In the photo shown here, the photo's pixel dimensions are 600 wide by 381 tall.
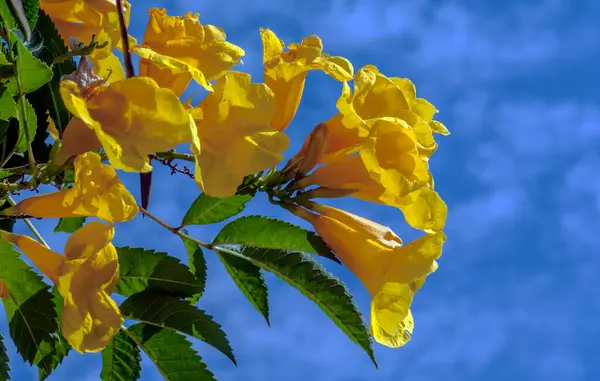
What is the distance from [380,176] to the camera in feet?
7.71

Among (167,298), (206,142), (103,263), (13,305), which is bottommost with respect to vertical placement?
(13,305)

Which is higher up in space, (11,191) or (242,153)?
(242,153)

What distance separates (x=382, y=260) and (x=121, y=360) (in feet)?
3.67

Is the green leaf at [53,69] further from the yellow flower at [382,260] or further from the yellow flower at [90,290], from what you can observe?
the yellow flower at [382,260]

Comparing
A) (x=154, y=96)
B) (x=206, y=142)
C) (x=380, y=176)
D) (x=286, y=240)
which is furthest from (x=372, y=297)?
(x=154, y=96)

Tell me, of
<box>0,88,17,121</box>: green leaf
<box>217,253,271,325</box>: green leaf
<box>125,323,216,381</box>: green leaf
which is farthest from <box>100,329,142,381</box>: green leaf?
<box>0,88,17,121</box>: green leaf

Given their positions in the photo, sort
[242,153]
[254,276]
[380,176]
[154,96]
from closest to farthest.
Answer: [154,96] < [242,153] < [380,176] < [254,276]

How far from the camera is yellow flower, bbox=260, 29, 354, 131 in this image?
8.43 feet

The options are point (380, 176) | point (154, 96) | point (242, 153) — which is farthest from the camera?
point (380, 176)

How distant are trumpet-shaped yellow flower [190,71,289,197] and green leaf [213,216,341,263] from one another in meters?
0.63

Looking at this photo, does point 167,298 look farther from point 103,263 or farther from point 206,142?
point 206,142

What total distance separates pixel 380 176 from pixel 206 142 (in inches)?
22.6

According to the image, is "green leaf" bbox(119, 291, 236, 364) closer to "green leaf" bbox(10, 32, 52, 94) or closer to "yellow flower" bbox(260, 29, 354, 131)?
"yellow flower" bbox(260, 29, 354, 131)

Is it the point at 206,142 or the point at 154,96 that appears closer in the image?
the point at 154,96
